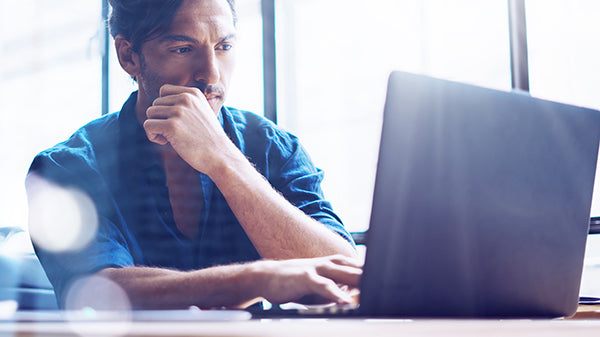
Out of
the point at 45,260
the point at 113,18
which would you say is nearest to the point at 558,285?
the point at 45,260

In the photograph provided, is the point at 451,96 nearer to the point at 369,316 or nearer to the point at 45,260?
the point at 369,316

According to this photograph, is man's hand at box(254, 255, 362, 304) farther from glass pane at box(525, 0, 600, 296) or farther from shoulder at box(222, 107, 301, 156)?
glass pane at box(525, 0, 600, 296)

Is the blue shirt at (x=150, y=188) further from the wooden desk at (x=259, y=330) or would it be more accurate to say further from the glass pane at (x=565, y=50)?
the glass pane at (x=565, y=50)

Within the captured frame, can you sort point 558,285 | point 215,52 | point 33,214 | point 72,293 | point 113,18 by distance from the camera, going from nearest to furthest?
point 558,285 → point 72,293 → point 33,214 → point 215,52 → point 113,18

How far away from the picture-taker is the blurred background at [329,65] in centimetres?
255

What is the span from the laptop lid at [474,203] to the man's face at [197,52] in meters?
0.92

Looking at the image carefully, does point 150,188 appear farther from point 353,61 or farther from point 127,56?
point 353,61

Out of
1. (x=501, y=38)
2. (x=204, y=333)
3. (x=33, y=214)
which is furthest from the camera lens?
(x=501, y=38)

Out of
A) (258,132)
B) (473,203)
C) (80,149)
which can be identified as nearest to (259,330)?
(473,203)

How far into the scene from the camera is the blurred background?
255 cm

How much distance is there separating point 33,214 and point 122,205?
171 millimetres

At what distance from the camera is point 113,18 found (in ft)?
5.06

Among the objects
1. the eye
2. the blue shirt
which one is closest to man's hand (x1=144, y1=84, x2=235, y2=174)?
the blue shirt

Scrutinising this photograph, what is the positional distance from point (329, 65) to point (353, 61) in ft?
0.52
